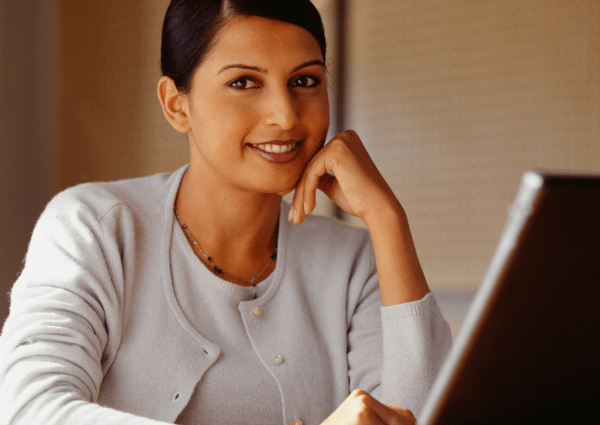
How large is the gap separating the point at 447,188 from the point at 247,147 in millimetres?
1324

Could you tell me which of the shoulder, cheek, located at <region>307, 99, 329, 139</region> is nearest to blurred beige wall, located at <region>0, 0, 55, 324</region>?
the shoulder

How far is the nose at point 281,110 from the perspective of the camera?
111 cm

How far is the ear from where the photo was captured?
1.25 m

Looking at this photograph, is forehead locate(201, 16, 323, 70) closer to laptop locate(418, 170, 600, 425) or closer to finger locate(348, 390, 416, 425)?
finger locate(348, 390, 416, 425)

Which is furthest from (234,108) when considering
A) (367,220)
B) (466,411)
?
(466,411)

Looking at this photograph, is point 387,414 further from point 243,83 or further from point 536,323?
point 243,83

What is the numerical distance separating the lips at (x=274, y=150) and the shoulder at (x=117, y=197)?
0.79ft

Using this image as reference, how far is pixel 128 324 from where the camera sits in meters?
Result: 1.10

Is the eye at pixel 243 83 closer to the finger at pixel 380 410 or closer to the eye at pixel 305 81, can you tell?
the eye at pixel 305 81

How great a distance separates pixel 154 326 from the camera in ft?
3.61

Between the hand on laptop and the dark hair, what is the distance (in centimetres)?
73

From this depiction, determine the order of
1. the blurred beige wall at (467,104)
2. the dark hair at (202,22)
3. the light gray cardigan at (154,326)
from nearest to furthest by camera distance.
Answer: the light gray cardigan at (154,326), the dark hair at (202,22), the blurred beige wall at (467,104)

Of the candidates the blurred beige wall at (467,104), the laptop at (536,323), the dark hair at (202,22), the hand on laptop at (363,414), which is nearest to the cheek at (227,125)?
the dark hair at (202,22)

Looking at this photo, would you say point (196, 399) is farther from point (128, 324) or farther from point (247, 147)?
point (247, 147)
